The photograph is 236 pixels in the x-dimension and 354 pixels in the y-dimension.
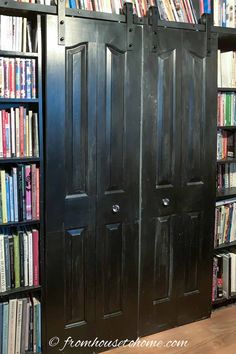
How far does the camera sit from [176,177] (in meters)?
2.56

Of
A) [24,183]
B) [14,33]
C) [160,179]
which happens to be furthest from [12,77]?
[160,179]

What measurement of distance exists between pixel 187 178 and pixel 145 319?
3.08 feet

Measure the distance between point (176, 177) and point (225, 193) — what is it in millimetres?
536

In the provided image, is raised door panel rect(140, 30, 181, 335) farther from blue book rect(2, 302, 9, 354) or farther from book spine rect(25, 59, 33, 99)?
blue book rect(2, 302, 9, 354)

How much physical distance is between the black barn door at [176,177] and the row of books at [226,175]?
30 cm

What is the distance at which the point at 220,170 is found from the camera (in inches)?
117

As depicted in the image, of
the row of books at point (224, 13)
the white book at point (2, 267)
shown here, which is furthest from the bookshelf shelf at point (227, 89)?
the white book at point (2, 267)

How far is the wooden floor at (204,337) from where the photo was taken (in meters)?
2.48

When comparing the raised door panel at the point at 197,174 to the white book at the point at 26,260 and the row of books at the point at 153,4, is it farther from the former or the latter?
the white book at the point at 26,260

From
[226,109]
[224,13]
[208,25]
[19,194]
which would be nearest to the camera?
[19,194]

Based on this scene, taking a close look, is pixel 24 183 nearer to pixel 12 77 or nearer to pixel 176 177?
pixel 12 77

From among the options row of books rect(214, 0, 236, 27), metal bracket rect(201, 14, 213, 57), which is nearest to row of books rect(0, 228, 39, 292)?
metal bracket rect(201, 14, 213, 57)

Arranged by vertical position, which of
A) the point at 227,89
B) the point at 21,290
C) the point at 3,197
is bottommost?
the point at 21,290

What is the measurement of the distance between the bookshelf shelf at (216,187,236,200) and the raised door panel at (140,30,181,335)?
0.45 m
